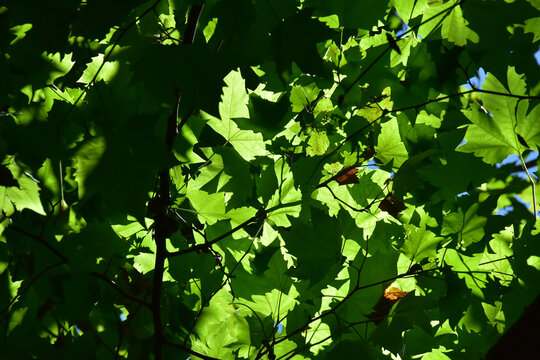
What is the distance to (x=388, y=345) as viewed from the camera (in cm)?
124

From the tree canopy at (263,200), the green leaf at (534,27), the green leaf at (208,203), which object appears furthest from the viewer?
the green leaf at (208,203)

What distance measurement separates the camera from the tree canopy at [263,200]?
47.3 inches

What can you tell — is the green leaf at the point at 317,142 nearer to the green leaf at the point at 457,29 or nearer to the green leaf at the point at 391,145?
the green leaf at the point at 391,145

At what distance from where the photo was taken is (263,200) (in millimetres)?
1452

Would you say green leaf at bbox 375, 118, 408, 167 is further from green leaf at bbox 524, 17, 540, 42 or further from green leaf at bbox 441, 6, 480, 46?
green leaf at bbox 524, 17, 540, 42

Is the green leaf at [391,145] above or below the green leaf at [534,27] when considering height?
below

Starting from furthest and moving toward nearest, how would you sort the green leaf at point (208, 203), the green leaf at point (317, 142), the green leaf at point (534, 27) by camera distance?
1. the green leaf at point (317, 142)
2. the green leaf at point (208, 203)
3. the green leaf at point (534, 27)

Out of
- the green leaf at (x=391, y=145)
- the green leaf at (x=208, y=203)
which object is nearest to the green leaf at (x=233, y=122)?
the green leaf at (x=208, y=203)

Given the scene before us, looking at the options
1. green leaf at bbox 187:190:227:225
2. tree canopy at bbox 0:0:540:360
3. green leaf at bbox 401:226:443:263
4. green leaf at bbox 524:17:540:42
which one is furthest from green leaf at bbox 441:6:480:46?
green leaf at bbox 187:190:227:225

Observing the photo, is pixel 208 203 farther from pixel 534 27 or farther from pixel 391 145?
pixel 534 27

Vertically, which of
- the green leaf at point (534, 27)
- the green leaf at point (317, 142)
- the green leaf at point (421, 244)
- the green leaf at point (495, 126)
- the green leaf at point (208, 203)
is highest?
the green leaf at point (534, 27)

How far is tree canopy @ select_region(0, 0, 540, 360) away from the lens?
1.20 m

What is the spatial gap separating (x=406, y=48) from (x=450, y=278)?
86 centimetres

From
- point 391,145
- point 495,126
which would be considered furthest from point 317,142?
point 495,126
